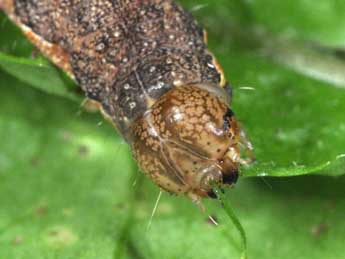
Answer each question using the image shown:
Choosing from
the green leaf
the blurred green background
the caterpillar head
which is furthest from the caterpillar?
the green leaf

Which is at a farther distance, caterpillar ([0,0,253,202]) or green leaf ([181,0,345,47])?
green leaf ([181,0,345,47])

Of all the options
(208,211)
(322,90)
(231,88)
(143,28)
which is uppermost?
(143,28)

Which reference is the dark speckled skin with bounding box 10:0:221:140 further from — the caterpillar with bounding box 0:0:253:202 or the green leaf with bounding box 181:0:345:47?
the green leaf with bounding box 181:0:345:47

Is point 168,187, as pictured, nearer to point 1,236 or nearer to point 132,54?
point 132,54

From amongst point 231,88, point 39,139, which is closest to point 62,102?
point 39,139

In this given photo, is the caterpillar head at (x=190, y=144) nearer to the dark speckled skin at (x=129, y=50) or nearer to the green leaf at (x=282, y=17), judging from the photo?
the dark speckled skin at (x=129, y=50)

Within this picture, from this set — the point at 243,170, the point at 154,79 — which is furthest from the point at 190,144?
the point at 154,79
